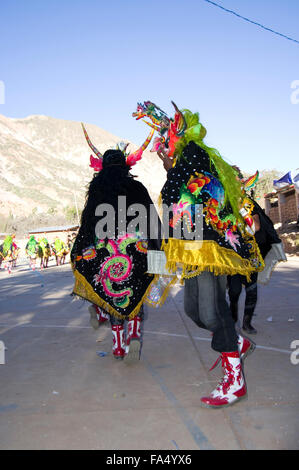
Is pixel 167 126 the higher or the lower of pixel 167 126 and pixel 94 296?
the higher

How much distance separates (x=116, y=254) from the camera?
3578mm

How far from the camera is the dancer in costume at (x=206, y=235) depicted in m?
2.45

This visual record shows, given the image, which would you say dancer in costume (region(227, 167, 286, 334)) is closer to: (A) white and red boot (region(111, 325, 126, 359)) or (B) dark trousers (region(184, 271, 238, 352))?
(A) white and red boot (region(111, 325, 126, 359))

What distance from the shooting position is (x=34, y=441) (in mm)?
2002

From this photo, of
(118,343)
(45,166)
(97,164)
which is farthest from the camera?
(45,166)

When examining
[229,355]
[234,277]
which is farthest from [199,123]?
[234,277]

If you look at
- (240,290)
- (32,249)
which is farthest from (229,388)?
(32,249)

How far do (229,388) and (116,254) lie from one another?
1.66 metres

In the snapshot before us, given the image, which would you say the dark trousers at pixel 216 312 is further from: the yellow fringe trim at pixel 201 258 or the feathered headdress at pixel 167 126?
the feathered headdress at pixel 167 126

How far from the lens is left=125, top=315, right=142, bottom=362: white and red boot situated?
3.23 m

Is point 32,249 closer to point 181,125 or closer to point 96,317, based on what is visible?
point 96,317

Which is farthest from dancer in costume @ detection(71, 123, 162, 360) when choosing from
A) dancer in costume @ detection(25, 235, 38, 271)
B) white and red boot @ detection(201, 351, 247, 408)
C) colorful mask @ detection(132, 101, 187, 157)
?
dancer in costume @ detection(25, 235, 38, 271)

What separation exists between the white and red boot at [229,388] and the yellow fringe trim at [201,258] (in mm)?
577

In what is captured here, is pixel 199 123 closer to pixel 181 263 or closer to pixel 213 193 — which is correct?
pixel 213 193
